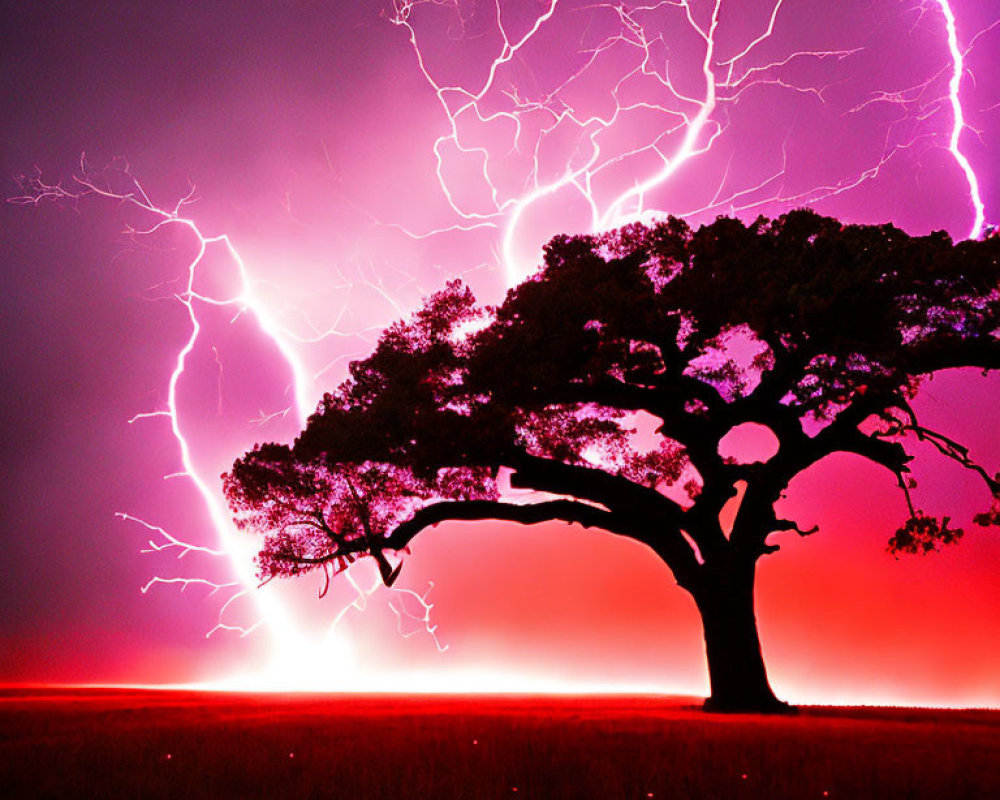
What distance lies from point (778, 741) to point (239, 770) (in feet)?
11.3

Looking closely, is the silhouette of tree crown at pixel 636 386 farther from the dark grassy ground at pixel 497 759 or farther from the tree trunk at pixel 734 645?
the dark grassy ground at pixel 497 759

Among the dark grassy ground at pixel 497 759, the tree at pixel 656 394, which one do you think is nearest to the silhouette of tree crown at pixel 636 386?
the tree at pixel 656 394

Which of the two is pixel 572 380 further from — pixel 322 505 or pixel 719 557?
pixel 322 505

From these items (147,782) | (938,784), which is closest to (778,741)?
(938,784)

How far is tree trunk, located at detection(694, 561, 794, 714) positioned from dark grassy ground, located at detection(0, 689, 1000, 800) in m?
2.12

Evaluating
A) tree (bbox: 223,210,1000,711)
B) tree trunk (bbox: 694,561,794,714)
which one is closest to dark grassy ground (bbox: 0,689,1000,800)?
tree trunk (bbox: 694,561,794,714)

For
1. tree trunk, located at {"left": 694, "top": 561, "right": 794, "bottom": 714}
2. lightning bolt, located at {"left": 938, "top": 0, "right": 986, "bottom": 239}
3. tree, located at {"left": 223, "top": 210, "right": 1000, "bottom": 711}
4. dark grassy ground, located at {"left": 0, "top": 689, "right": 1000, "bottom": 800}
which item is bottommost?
dark grassy ground, located at {"left": 0, "top": 689, "right": 1000, "bottom": 800}

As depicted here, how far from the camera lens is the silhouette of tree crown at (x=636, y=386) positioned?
8.25m

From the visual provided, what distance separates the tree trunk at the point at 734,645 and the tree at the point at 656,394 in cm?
2

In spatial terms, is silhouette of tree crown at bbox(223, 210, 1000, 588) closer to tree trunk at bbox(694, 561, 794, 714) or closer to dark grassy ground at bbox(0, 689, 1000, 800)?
tree trunk at bbox(694, 561, 794, 714)

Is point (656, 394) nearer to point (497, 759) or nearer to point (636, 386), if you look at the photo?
point (636, 386)

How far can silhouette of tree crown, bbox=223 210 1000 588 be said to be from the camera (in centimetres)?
825

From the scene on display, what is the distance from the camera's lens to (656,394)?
31.8 ft

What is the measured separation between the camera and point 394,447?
9.32 metres
